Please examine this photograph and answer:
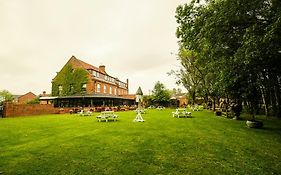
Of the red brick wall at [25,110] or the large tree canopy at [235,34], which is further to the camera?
the red brick wall at [25,110]

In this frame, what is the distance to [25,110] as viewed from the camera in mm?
30422

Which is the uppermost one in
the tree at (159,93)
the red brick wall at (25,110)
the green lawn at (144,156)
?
the tree at (159,93)

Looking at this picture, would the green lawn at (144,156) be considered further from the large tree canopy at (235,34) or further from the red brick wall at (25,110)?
the red brick wall at (25,110)

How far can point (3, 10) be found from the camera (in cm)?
1320

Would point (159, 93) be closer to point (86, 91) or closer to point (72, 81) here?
point (86, 91)

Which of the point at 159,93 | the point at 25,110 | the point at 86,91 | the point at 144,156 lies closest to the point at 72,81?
the point at 86,91

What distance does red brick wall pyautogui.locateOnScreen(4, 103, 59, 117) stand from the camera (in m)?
28.2

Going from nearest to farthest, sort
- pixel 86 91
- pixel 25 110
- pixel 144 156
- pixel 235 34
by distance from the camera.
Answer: pixel 144 156 < pixel 235 34 < pixel 25 110 < pixel 86 91

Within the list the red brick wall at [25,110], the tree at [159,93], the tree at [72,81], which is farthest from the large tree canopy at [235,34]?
the tree at [159,93]

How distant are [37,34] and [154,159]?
20.9 meters

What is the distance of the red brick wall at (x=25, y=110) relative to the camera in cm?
2816

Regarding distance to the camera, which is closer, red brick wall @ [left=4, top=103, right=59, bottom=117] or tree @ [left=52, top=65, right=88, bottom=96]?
red brick wall @ [left=4, top=103, right=59, bottom=117]

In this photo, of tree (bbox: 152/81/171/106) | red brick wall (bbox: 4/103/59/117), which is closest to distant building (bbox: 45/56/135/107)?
red brick wall (bbox: 4/103/59/117)

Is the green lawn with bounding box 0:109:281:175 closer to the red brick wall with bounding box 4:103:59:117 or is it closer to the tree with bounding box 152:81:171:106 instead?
the red brick wall with bounding box 4:103:59:117
